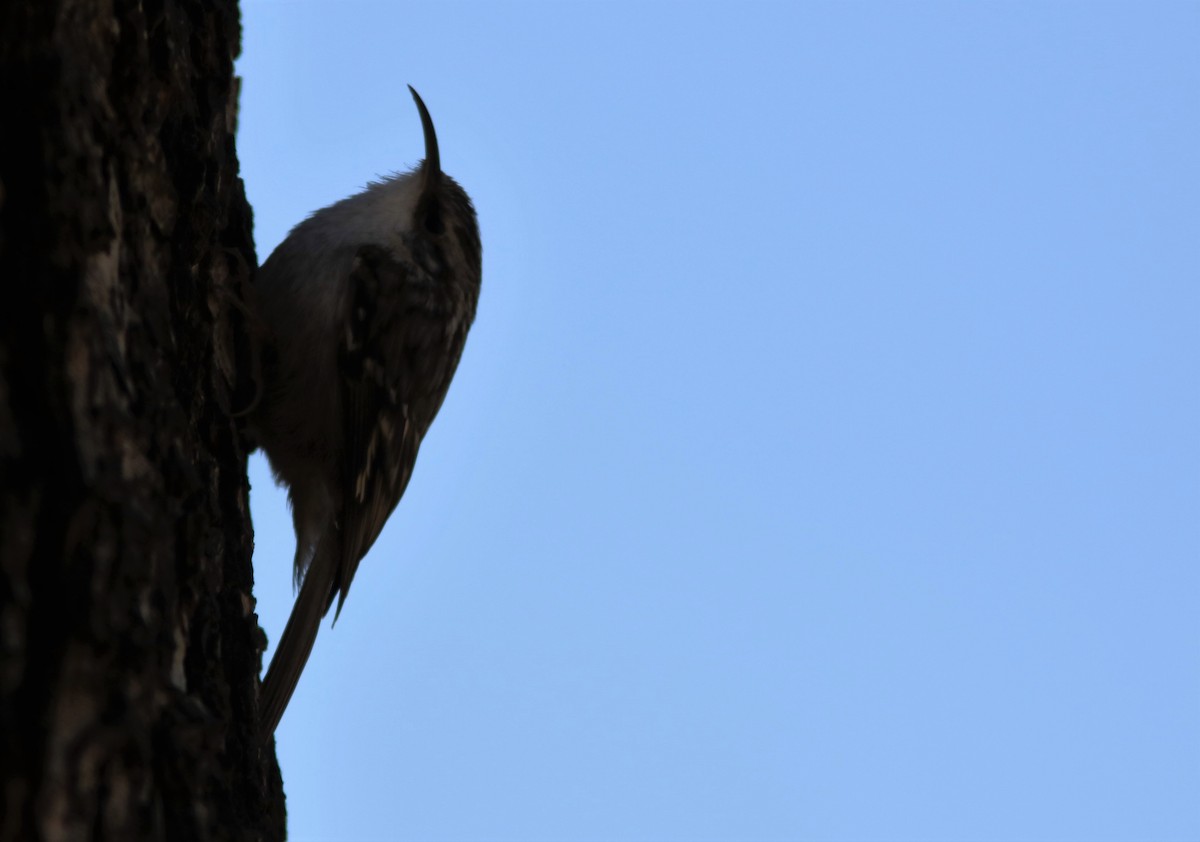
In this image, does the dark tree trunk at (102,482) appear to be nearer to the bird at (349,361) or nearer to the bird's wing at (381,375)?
the bird at (349,361)

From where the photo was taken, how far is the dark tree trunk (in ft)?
3.30

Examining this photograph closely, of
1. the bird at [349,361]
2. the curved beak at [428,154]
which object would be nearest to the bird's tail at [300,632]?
the bird at [349,361]

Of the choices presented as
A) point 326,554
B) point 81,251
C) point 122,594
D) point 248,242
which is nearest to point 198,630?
point 122,594

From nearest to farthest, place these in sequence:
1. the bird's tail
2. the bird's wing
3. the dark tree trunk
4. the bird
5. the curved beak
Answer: the dark tree trunk, the bird's tail, the bird, the bird's wing, the curved beak

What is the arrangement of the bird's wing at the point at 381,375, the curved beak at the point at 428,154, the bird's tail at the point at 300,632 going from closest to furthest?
the bird's tail at the point at 300,632
the bird's wing at the point at 381,375
the curved beak at the point at 428,154

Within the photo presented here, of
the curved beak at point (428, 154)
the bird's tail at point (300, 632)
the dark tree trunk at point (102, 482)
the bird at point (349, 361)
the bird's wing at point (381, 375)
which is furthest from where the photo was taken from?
the curved beak at point (428, 154)

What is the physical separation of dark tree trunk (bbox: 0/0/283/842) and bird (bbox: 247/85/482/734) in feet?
3.35

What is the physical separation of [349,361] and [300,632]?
49 centimetres

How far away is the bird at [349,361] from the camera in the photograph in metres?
2.60

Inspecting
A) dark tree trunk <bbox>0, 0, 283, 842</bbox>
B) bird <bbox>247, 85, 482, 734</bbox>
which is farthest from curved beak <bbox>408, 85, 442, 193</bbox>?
dark tree trunk <bbox>0, 0, 283, 842</bbox>

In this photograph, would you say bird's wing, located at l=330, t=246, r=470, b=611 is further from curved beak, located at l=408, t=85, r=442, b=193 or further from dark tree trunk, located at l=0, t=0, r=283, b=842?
dark tree trunk, located at l=0, t=0, r=283, b=842

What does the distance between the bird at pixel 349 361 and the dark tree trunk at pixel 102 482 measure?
1021 millimetres

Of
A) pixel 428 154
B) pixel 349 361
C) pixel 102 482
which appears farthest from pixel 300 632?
pixel 102 482

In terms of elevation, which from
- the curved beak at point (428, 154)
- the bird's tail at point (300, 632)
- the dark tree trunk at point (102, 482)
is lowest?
the dark tree trunk at point (102, 482)
